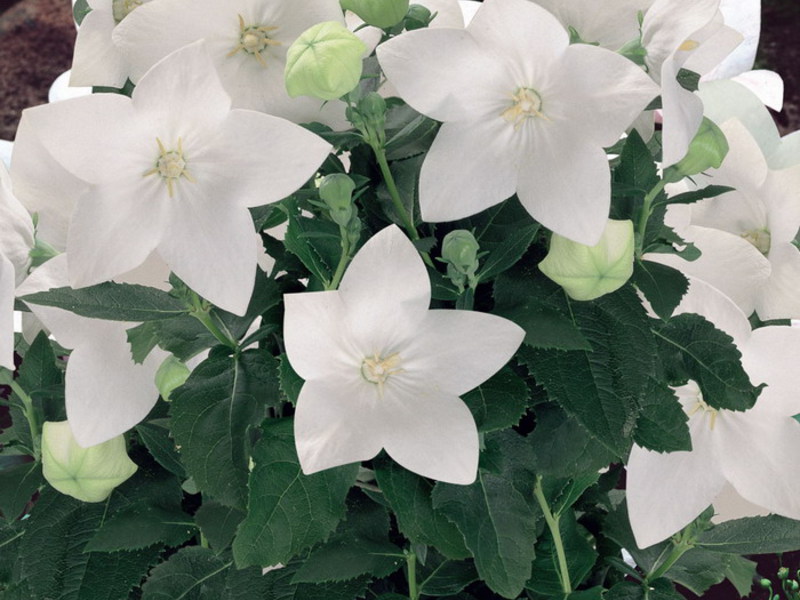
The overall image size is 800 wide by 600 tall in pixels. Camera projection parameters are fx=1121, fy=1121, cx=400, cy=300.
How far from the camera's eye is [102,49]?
1.51ft

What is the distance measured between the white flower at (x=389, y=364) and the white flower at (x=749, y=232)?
0.12m

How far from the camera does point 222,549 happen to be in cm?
50

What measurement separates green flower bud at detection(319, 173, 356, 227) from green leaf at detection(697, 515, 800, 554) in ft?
0.88

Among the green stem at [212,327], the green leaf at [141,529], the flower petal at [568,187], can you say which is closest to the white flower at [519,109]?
the flower petal at [568,187]

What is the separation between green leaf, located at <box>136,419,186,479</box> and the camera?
51cm

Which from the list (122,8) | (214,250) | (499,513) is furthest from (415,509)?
(122,8)

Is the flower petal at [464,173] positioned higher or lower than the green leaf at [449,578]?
higher

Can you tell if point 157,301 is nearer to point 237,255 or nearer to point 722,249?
point 237,255

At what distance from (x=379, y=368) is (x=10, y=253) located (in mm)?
159

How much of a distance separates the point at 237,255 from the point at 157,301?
6 cm

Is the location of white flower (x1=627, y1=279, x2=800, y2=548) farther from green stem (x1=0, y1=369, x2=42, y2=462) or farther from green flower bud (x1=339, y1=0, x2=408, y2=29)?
green stem (x1=0, y1=369, x2=42, y2=462)

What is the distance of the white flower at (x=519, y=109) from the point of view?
1.30ft

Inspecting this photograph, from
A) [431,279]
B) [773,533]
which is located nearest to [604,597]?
[773,533]

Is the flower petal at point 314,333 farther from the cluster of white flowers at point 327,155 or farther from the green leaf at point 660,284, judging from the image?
the green leaf at point 660,284
